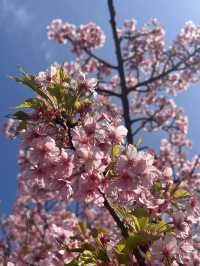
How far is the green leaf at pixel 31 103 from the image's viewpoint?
8.95 ft

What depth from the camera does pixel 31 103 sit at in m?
2.75

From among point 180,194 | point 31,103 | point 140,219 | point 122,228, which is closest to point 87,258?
point 122,228

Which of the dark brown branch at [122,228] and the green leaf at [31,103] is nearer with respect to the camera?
the dark brown branch at [122,228]

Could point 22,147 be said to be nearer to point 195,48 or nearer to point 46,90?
point 46,90

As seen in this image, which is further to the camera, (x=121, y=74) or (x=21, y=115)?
(x=121, y=74)

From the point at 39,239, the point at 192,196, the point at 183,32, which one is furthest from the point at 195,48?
the point at 192,196

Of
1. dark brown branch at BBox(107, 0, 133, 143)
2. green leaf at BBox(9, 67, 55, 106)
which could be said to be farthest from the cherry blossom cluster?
green leaf at BBox(9, 67, 55, 106)

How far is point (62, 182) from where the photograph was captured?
2.67 metres

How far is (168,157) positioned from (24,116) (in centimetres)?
1318

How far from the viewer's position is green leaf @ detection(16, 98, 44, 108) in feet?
8.95

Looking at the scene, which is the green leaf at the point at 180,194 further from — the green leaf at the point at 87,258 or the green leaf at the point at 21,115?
the green leaf at the point at 21,115

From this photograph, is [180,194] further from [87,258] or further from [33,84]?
[33,84]

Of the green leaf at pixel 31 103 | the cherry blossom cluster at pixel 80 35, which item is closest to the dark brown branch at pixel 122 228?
the green leaf at pixel 31 103

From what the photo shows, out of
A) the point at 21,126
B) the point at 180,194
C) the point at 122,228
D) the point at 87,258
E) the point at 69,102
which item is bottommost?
the point at 87,258
